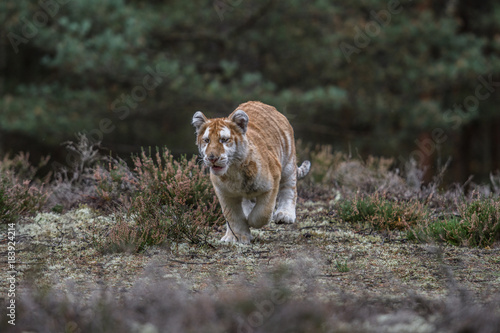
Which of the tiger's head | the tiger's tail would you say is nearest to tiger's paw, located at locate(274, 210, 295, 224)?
the tiger's head

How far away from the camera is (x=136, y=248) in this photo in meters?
5.88

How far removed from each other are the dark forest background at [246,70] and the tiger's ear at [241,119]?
9.35 metres

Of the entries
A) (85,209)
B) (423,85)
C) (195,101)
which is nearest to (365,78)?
(423,85)

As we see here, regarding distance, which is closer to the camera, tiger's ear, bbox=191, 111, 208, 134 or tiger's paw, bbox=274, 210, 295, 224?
tiger's ear, bbox=191, 111, 208, 134

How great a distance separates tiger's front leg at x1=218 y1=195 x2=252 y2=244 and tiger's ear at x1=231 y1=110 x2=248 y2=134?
77cm

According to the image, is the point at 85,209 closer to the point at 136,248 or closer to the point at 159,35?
the point at 136,248

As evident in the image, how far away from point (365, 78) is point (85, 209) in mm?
15696

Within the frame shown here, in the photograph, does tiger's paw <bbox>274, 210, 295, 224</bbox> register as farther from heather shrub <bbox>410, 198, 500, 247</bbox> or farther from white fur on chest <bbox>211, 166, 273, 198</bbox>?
heather shrub <bbox>410, 198, 500, 247</bbox>

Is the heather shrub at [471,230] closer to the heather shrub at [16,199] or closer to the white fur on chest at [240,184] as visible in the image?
the white fur on chest at [240,184]

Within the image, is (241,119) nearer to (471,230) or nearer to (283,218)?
(283,218)

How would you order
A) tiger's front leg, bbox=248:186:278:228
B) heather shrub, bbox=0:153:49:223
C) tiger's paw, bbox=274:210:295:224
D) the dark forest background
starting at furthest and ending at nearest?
the dark forest background → heather shrub, bbox=0:153:49:223 → tiger's paw, bbox=274:210:295:224 → tiger's front leg, bbox=248:186:278:228

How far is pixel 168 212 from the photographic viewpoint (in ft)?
21.1

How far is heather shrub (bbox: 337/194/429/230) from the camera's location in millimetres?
7047

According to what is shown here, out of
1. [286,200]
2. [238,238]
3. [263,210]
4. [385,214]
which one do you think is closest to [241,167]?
[263,210]
